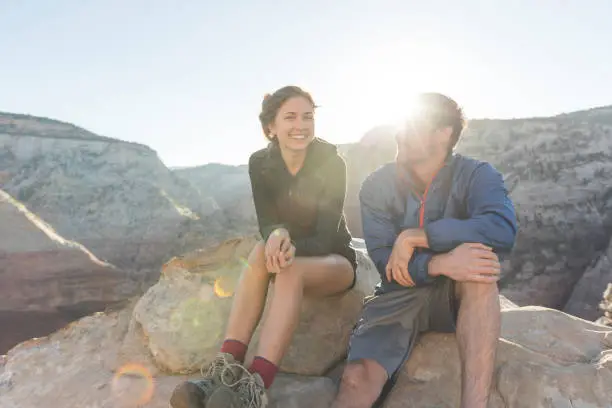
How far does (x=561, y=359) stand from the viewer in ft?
7.12

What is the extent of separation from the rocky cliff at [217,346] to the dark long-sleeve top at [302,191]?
0.54 meters

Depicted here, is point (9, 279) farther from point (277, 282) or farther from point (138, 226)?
point (138, 226)

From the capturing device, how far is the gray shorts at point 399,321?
2.03 metres

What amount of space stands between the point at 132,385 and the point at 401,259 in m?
1.55

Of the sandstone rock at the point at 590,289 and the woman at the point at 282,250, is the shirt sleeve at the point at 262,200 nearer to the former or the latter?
the woman at the point at 282,250

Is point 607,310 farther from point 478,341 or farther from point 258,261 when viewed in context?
point 258,261

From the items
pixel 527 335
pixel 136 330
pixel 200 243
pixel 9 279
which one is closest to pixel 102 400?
pixel 136 330

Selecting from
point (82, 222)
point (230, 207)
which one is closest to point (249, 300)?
point (82, 222)

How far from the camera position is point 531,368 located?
81.0 inches

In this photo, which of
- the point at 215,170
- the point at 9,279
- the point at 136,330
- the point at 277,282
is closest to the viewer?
the point at 277,282

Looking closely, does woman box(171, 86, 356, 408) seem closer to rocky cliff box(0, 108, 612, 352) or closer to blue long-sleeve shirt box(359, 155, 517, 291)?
blue long-sleeve shirt box(359, 155, 517, 291)

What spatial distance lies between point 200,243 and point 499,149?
16.0 m

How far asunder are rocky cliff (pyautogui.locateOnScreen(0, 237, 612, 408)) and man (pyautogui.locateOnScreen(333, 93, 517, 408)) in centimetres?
26

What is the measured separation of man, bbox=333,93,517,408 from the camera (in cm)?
180
